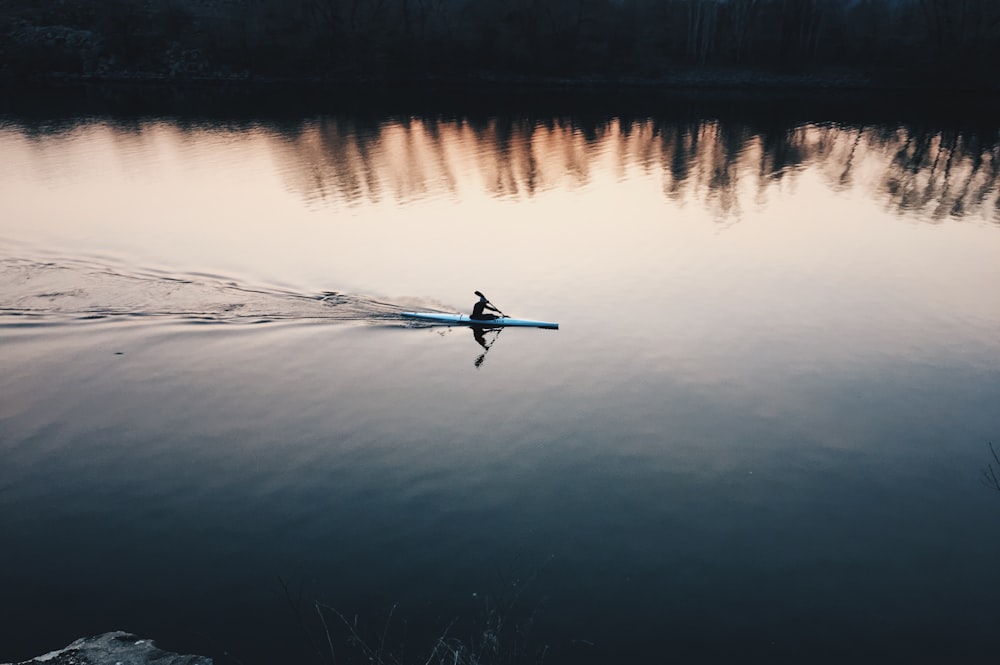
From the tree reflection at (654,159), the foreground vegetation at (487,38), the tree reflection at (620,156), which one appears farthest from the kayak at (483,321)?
the foreground vegetation at (487,38)

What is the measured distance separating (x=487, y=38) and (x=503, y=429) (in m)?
76.1

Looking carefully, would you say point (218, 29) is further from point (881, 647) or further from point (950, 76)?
point (881, 647)

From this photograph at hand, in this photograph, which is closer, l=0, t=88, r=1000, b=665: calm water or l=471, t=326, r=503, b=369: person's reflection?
l=0, t=88, r=1000, b=665: calm water

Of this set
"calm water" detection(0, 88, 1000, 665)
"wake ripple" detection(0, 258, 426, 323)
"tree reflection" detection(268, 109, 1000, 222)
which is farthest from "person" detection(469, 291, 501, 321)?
"tree reflection" detection(268, 109, 1000, 222)

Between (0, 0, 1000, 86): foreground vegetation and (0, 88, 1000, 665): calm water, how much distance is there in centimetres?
4651

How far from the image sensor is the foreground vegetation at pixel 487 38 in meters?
77.5

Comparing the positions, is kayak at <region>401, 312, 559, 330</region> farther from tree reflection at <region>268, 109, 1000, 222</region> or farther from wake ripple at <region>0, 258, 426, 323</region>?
tree reflection at <region>268, 109, 1000, 222</region>

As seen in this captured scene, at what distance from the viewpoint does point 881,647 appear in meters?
11.7

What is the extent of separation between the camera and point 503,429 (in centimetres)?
1819

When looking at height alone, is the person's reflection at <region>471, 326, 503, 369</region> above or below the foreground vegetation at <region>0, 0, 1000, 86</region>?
below

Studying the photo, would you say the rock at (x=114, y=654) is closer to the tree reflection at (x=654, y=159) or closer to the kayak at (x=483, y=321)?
the kayak at (x=483, y=321)

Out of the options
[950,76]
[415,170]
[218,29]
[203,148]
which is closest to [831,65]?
[950,76]

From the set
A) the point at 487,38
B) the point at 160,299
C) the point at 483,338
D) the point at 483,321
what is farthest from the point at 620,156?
the point at 487,38

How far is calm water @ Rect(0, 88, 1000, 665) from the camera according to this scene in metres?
12.3
